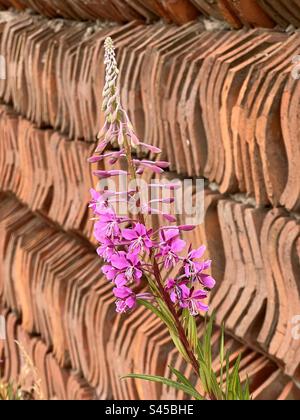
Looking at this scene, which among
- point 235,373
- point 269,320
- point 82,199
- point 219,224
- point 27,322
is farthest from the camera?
point 27,322

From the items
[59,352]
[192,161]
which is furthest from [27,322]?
[192,161]

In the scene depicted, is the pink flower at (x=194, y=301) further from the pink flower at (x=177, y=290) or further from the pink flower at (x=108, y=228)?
the pink flower at (x=108, y=228)

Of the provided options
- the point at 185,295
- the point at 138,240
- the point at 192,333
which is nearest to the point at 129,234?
the point at 138,240

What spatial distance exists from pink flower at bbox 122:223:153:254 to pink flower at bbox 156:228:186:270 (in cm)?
2

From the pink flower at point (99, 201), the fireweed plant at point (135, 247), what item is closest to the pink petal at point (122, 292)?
the fireweed plant at point (135, 247)

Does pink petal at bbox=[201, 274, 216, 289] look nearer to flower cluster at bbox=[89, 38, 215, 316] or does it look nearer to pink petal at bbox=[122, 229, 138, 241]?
flower cluster at bbox=[89, 38, 215, 316]

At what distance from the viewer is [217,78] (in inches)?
124

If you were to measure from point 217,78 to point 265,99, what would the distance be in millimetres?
290

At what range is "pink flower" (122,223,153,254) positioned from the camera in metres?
1.64

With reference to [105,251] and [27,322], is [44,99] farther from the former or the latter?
[105,251]

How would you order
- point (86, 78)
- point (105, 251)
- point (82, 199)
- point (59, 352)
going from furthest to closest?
point (59, 352)
point (82, 199)
point (86, 78)
point (105, 251)

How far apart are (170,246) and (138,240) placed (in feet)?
0.15

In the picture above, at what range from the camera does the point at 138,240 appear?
1652mm

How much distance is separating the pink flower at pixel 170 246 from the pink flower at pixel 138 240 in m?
0.02
